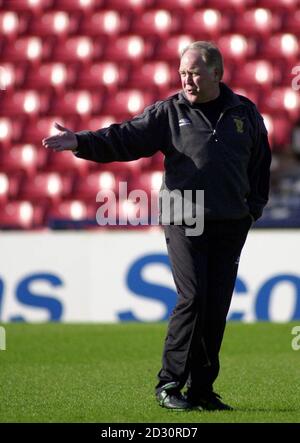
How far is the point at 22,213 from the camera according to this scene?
12000mm

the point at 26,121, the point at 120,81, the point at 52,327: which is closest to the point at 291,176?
the point at 120,81

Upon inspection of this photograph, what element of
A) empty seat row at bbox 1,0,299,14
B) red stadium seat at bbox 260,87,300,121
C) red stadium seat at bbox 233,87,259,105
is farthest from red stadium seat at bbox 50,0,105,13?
red stadium seat at bbox 260,87,300,121

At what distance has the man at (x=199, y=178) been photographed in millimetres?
4637

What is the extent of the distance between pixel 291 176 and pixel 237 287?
3.21 metres

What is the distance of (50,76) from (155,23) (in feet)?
4.94

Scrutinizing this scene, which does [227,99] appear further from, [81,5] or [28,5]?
[28,5]

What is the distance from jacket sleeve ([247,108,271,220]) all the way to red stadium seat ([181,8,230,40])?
27.8ft

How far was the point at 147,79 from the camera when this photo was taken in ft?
42.4

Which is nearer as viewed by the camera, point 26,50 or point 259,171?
point 259,171

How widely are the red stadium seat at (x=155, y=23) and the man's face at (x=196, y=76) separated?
882cm

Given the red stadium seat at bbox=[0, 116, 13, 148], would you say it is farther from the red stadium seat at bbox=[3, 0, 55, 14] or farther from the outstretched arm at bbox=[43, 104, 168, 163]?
the outstretched arm at bbox=[43, 104, 168, 163]

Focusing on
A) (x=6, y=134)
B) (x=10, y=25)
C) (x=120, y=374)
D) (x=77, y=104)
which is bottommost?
(x=120, y=374)

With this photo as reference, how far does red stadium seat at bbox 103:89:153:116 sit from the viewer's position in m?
12.6

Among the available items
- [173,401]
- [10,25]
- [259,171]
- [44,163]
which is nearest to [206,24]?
[10,25]
